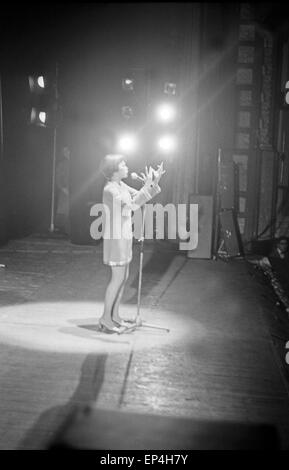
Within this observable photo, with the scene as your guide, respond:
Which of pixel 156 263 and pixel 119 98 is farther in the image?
pixel 119 98

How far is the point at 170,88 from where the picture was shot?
12.6 metres

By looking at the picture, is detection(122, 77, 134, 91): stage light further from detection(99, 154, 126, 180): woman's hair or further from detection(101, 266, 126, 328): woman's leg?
detection(101, 266, 126, 328): woman's leg

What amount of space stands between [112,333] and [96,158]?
7689 millimetres

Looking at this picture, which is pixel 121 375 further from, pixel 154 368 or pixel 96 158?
pixel 96 158

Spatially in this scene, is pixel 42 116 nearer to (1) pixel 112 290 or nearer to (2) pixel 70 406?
(1) pixel 112 290

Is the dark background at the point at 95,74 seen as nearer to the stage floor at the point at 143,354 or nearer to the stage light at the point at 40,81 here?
the stage light at the point at 40,81

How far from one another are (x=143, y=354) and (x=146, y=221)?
794 centimetres

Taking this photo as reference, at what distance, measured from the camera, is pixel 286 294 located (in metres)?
9.32

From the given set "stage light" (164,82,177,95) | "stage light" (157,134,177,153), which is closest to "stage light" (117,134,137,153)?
"stage light" (157,134,177,153)

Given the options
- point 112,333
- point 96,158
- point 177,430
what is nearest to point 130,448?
point 177,430

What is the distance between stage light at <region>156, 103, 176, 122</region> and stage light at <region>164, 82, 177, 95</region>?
26cm
